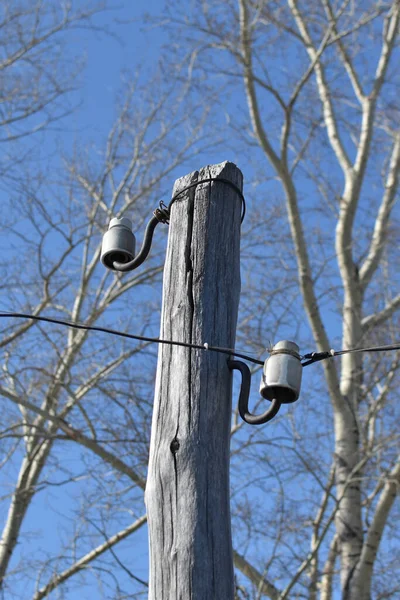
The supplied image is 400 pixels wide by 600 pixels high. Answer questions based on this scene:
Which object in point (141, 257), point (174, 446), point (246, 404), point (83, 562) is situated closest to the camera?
point (174, 446)

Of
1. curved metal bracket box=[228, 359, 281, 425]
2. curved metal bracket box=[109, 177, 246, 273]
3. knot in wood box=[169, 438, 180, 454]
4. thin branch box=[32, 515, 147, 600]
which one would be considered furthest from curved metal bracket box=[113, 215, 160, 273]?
thin branch box=[32, 515, 147, 600]

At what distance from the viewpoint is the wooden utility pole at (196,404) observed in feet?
8.76

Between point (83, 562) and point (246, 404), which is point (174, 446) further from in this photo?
point (83, 562)

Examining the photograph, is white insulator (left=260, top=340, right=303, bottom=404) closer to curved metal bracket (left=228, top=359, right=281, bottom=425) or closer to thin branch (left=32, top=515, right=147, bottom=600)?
curved metal bracket (left=228, top=359, right=281, bottom=425)

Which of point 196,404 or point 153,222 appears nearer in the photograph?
point 196,404

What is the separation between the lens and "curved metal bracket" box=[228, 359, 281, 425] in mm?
2936

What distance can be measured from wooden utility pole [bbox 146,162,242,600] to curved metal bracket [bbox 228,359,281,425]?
0.05 metres

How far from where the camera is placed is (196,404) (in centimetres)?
289

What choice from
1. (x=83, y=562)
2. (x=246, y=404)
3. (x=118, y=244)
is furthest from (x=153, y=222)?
(x=83, y=562)

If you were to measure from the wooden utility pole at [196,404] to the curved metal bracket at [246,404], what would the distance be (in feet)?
0.15

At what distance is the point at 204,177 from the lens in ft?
11.1

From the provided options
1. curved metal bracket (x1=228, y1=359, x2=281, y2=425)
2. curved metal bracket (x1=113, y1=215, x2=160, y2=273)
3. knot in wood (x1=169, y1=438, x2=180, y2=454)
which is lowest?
knot in wood (x1=169, y1=438, x2=180, y2=454)

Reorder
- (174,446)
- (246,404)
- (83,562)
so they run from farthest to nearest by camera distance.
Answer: (83,562) < (246,404) < (174,446)

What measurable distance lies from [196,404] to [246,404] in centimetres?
25
